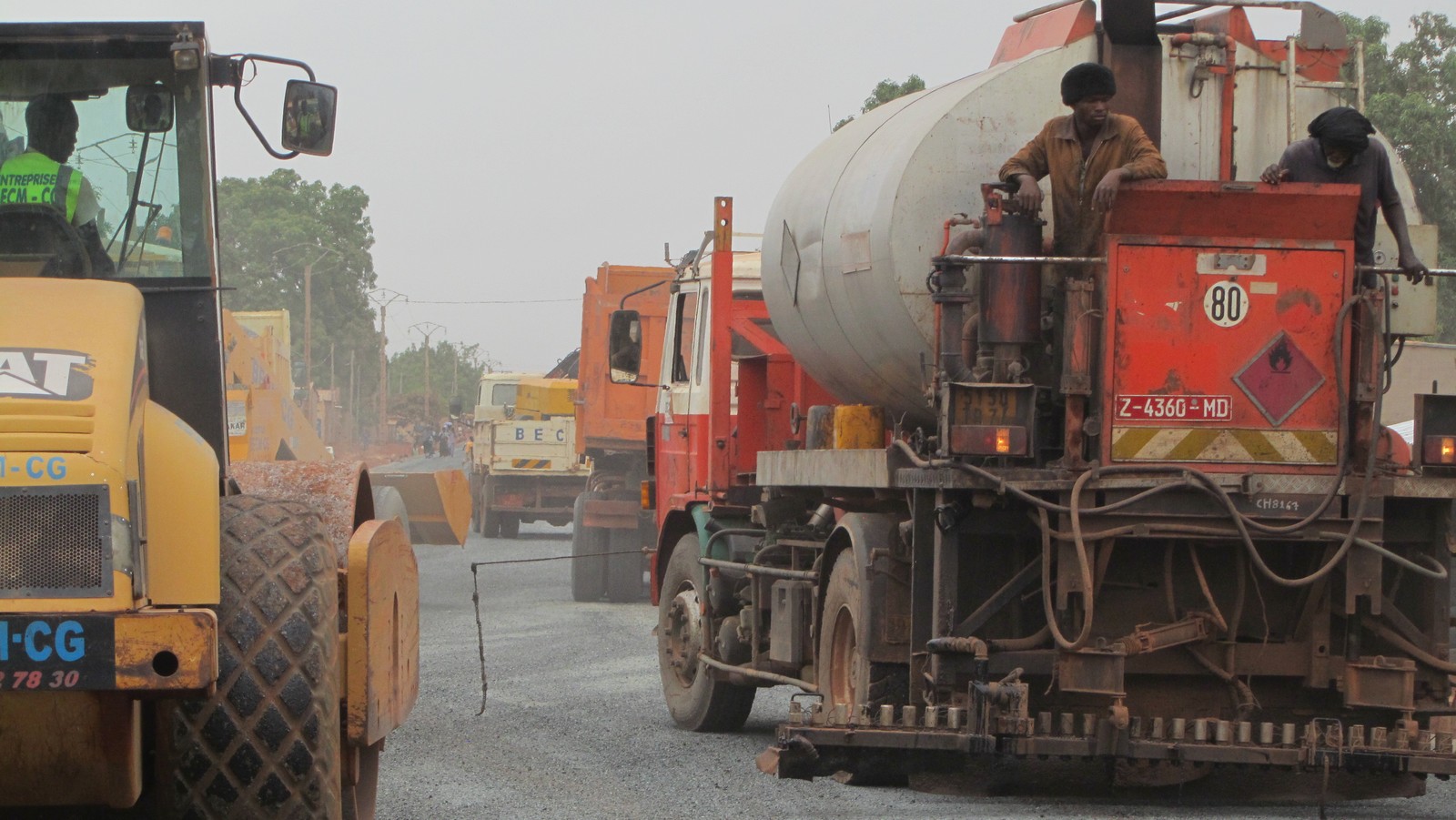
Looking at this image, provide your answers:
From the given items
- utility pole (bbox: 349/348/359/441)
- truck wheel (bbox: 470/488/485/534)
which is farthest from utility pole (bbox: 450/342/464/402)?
truck wheel (bbox: 470/488/485/534)

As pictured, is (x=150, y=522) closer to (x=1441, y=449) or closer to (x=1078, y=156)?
(x=1078, y=156)

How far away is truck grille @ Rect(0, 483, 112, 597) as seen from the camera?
4.16 m

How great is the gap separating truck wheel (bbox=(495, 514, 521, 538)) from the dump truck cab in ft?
86.6

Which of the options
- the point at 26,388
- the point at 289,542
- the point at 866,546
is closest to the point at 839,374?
the point at 866,546

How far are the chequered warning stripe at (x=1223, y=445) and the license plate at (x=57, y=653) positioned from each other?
435 cm

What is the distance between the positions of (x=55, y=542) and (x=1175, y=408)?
4.57 metres

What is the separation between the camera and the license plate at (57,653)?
409cm

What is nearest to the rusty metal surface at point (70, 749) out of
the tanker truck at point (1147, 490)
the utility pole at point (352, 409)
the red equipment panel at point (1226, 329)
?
the tanker truck at point (1147, 490)

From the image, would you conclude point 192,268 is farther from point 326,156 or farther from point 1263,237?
point 1263,237

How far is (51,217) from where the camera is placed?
18.5 feet

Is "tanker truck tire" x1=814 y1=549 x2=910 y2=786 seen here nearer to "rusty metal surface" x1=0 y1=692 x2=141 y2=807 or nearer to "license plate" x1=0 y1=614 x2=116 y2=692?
"rusty metal surface" x1=0 y1=692 x2=141 y2=807

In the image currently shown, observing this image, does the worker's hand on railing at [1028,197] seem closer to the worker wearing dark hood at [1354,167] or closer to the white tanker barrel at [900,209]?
the white tanker barrel at [900,209]

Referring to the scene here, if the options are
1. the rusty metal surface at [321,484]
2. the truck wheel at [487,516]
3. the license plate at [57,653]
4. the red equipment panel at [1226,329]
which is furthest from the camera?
the truck wheel at [487,516]

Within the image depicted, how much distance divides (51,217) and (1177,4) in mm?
5232
